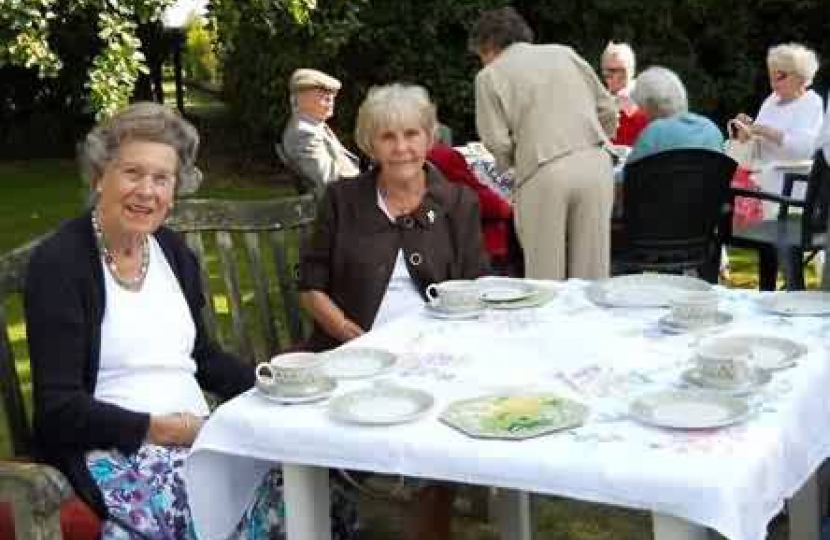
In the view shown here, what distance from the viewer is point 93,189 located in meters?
2.84

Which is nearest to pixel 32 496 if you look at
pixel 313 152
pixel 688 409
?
pixel 688 409

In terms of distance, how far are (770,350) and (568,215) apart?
302 centimetres

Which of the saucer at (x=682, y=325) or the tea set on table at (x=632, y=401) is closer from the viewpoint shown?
the tea set on table at (x=632, y=401)

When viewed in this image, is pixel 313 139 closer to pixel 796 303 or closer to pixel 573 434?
pixel 796 303

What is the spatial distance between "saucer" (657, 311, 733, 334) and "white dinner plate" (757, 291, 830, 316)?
12 centimetres

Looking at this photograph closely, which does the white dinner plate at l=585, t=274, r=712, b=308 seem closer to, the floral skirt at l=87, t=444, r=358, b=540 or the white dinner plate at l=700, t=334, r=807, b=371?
the white dinner plate at l=700, t=334, r=807, b=371

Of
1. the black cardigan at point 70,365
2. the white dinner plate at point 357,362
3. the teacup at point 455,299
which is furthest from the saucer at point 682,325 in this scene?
the black cardigan at point 70,365

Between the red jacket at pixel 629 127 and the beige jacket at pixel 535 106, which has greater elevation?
the beige jacket at pixel 535 106

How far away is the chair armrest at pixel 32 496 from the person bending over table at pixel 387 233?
142 centimetres

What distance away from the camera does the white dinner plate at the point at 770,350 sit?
2.33 metres

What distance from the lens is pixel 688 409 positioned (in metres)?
2.10

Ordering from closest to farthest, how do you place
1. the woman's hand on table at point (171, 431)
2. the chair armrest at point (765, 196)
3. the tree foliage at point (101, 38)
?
the woman's hand on table at point (171, 431), the tree foliage at point (101, 38), the chair armrest at point (765, 196)

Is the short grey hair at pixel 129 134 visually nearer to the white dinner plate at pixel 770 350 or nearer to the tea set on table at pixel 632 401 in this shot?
the tea set on table at pixel 632 401

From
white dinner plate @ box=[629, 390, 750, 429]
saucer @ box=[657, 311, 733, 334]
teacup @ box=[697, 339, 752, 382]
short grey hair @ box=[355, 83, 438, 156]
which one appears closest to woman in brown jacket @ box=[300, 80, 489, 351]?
short grey hair @ box=[355, 83, 438, 156]
